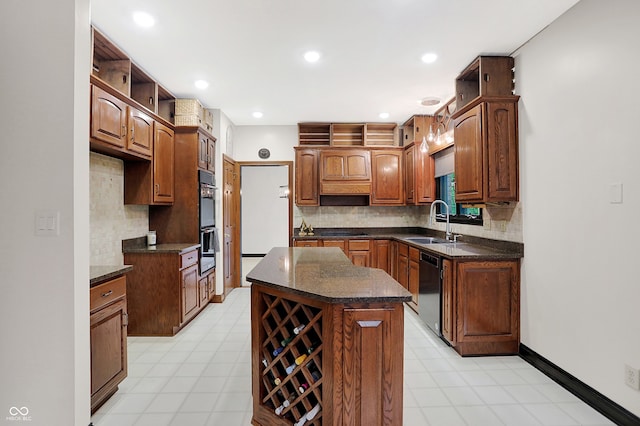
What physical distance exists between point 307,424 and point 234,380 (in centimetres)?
106

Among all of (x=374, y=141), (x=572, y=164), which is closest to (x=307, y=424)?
(x=572, y=164)

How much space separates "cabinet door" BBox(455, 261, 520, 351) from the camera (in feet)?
9.02

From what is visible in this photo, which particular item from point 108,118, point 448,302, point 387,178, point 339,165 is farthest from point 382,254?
point 108,118

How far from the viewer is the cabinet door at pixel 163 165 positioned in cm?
339

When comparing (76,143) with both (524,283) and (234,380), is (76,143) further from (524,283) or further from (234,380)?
(524,283)

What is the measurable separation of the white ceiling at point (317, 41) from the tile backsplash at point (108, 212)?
1086 mm

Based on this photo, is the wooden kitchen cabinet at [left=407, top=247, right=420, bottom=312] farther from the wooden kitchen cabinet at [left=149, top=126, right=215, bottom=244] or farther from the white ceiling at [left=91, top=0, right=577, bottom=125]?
the wooden kitchen cabinet at [left=149, top=126, right=215, bottom=244]

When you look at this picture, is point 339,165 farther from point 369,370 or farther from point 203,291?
point 369,370

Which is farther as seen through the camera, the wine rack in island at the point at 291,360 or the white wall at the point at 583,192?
the white wall at the point at 583,192

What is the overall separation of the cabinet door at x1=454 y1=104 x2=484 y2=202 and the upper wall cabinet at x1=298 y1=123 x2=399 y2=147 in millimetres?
2027

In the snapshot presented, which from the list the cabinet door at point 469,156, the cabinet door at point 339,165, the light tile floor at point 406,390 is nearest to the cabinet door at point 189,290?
the light tile floor at point 406,390

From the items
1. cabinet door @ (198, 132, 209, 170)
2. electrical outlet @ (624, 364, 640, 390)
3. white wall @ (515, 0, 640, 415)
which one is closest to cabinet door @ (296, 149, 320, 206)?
cabinet door @ (198, 132, 209, 170)

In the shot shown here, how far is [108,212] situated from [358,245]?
3183 millimetres

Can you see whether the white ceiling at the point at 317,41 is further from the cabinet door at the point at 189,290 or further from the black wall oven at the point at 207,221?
the cabinet door at the point at 189,290
